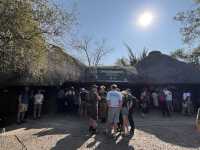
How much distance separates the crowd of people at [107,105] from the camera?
1211 centimetres

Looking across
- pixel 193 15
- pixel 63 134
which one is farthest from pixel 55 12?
pixel 193 15

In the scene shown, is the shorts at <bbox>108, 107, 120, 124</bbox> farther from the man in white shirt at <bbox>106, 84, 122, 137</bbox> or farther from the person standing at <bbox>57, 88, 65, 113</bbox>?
the person standing at <bbox>57, 88, 65, 113</bbox>

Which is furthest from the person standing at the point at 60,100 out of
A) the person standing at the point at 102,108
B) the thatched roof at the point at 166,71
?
the thatched roof at the point at 166,71

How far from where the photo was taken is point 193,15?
61.1ft

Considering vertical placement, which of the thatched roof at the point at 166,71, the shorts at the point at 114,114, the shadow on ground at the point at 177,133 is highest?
the thatched roof at the point at 166,71

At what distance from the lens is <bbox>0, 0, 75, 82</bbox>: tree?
11.4 m

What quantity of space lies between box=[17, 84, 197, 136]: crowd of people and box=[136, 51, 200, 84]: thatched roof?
116cm

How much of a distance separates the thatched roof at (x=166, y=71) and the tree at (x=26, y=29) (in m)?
10.9

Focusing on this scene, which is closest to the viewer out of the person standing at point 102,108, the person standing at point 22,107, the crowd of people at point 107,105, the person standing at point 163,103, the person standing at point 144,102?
the crowd of people at point 107,105

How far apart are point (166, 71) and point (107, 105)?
12408 millimetres

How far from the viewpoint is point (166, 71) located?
2395 centimetres

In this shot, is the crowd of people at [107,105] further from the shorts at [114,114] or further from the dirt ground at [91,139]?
the dirt ground at [91,139]

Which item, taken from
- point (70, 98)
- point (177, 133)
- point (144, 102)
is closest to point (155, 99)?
point (144, 102)

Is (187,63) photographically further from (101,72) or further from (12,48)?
(12,48)
